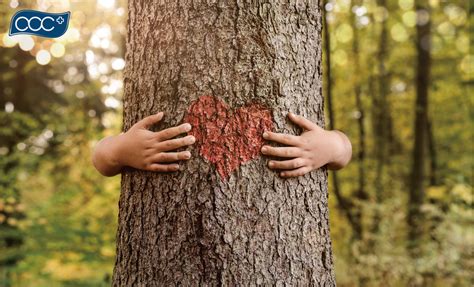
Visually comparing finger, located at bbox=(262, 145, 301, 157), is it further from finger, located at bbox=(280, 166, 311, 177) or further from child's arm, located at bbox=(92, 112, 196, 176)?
child's arm, located at bbox=(92, 112, 196, 176)

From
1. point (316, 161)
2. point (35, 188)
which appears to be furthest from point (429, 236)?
point (316, 161)

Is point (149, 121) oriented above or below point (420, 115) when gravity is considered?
below

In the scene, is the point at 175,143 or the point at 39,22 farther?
the point at 39,22

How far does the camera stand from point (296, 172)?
1.69 meters

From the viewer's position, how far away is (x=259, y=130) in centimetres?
166

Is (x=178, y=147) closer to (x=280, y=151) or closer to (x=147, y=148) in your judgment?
(x=147, y=148)

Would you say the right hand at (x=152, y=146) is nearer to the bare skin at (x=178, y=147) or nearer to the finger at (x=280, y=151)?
the bare skin at (x=178, y=147)

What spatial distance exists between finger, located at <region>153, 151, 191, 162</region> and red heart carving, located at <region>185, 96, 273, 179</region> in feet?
0.17

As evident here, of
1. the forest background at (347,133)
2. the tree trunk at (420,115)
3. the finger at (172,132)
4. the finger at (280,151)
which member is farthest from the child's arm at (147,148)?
the tree trunk at (420,115)

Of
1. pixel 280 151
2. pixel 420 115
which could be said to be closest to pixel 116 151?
pixel 280 151

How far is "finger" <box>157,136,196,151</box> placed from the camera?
1615 millimetres

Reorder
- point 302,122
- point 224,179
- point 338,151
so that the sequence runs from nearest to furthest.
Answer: point 224,179 → point 302,122 → point 338,151

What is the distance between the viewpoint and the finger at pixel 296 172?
167cm

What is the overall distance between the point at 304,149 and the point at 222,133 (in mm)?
307
